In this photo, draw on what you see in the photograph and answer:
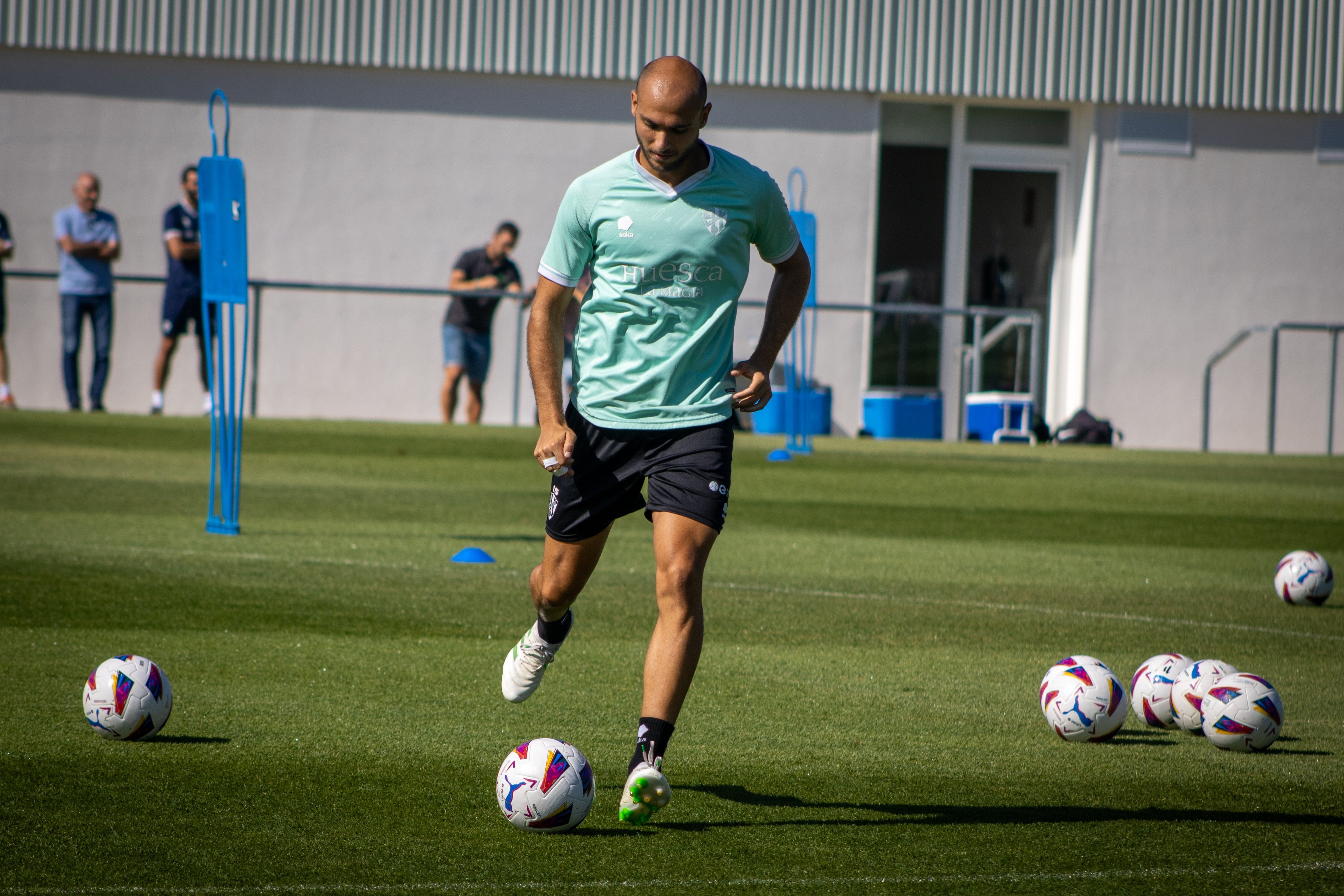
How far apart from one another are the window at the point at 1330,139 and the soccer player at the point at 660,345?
74.8ft

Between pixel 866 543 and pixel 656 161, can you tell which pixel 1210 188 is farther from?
pixel 656 161

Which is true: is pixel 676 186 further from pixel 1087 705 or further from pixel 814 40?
pixel 814 40

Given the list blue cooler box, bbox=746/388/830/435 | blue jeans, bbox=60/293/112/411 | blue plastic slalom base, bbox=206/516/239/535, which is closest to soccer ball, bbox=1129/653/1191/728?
blue plastic slalom base, bbox=206/516/239/535

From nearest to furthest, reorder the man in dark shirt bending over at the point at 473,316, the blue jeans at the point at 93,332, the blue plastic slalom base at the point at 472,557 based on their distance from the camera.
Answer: the blue plastic slalom base at the point at 472,557 → the blue jeans at the point at 93,332 → the man in dark shirt bending over at the point at 473,316

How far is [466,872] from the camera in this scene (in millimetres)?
3756

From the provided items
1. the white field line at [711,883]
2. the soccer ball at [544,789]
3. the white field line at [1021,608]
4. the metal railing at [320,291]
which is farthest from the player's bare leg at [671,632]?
the metal railing at [320,291]

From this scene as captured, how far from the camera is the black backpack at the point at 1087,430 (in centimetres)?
2223

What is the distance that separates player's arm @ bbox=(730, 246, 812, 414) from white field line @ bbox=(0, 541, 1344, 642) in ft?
12.6

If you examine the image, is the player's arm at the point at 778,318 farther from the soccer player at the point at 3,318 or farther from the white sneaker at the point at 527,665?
the soccer player at the point at 3,318

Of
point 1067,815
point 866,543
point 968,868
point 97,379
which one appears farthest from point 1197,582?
point 97,379

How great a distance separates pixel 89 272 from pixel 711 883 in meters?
16.8

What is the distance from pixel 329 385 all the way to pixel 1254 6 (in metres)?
15.7

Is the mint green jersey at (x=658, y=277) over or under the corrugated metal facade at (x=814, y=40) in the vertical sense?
under

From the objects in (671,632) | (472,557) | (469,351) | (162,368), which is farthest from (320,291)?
(671,632)
